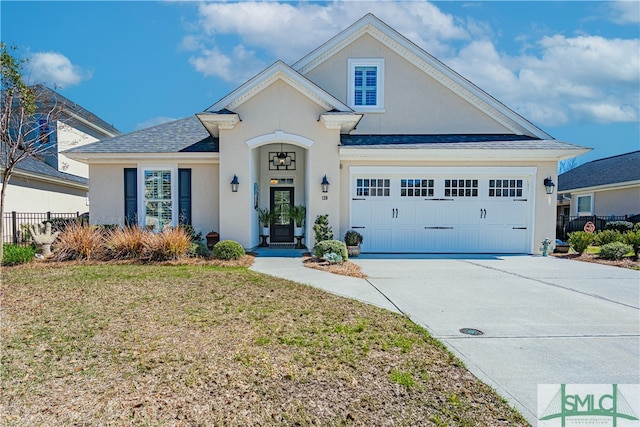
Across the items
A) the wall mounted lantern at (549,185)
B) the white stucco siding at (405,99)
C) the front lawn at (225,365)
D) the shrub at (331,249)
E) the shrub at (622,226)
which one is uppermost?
the white stucco siding at (405,99)

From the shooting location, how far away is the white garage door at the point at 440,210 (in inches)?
466

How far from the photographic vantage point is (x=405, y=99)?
1309 cm

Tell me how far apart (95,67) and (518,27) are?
17.0 metres

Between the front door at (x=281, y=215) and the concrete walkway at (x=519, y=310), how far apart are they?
4.11 meters

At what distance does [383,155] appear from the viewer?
11617mm

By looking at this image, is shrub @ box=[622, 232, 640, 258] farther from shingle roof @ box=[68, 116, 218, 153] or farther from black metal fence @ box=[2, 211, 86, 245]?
black metal fence @ box=[2, 211, 86, 245]

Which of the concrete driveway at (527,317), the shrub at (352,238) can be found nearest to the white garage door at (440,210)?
the shrub at (352,238)

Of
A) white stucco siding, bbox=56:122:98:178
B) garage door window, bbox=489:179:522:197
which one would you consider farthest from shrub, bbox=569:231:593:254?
white stucco siding, bbox=56:122:98:178

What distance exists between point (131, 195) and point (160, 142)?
221 centimetres

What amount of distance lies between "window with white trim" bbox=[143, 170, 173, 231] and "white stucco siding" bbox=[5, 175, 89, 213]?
736 centimetres

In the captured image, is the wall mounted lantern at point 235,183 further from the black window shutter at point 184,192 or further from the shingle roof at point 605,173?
the shingle roof at point 605,173

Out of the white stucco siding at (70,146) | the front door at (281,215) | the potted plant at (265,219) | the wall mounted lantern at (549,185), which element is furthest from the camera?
the white stucco siding at (70,146)

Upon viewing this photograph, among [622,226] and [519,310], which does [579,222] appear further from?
[519,310]

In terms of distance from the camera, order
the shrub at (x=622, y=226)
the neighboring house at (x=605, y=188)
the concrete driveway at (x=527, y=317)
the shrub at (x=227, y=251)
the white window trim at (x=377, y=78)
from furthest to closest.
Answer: the neighboring house at (x=605, y=188), the shrub at (x=622, y=226), the white window trim at (x=377, y=78), the shrub at (x=227, y=251), the concrete driveway at (x=527, y=317)
